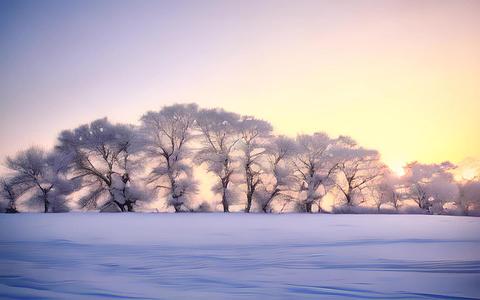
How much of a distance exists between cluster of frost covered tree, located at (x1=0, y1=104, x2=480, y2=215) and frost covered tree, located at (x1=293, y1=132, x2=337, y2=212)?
0.32 ft

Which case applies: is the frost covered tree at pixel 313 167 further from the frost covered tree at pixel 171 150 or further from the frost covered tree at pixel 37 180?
the frost covered tree at pixel 37 180

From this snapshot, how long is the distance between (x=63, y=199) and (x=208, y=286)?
29.1 meters

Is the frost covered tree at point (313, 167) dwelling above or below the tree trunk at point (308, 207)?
above

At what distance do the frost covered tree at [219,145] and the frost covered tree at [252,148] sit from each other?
73cm

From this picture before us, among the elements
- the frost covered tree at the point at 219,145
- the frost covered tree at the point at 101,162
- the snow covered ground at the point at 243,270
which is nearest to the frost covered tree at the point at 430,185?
the frost covered tree at the point at 219,145

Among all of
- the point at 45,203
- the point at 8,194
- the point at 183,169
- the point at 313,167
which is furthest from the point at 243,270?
the point at 8,194

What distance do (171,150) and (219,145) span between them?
14.1 ft

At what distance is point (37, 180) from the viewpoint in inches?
1126

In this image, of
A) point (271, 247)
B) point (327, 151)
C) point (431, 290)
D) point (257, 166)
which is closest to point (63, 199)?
point (257, 166)

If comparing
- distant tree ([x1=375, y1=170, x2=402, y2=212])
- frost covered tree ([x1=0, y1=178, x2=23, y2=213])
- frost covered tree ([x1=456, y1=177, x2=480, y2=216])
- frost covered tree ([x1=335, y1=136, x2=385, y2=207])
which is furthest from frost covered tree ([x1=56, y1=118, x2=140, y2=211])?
frost covered tree ([x1=456, y1=177, x2=480, y2=216])

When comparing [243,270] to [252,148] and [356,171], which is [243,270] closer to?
[252,148]

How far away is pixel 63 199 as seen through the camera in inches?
1097

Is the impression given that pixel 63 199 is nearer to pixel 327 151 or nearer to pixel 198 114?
pixel 198 114

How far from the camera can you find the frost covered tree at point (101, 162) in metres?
27.4
